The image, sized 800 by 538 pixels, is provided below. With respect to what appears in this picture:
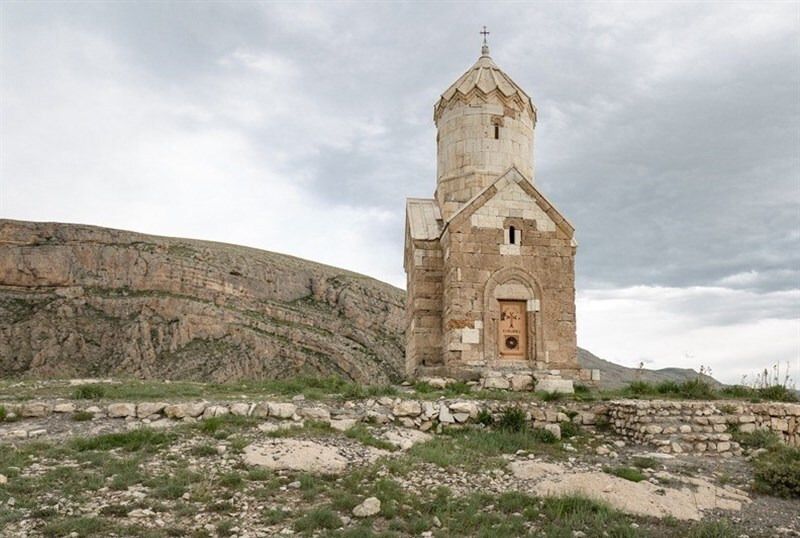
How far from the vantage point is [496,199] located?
16.7 metres

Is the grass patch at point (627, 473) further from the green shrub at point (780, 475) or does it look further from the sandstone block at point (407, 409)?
the sandstone block at point (407, 409)

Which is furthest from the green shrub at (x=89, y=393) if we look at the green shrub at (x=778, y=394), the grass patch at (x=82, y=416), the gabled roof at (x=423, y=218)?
the green shrub at (x=778, y=394)

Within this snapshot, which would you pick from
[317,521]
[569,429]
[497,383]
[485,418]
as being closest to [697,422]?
[569,429]

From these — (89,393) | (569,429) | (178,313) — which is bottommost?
(569,429)

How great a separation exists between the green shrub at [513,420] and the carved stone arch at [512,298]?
12.7ft

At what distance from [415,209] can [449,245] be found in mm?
2848

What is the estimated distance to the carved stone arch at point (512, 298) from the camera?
52.1 feet

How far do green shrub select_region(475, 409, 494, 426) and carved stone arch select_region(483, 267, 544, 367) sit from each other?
395 cm

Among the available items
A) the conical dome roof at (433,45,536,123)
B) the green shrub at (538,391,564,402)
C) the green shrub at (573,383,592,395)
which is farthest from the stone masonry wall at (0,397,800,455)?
the conical dome roof at (433,45,536,123)

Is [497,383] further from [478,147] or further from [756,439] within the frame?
[478,147]

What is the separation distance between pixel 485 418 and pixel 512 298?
16.6 ft

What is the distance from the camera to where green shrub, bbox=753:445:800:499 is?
28.6ft

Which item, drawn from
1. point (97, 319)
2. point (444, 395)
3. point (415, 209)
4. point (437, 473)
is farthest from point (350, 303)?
point (437, 473)

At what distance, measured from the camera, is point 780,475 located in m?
8.91
